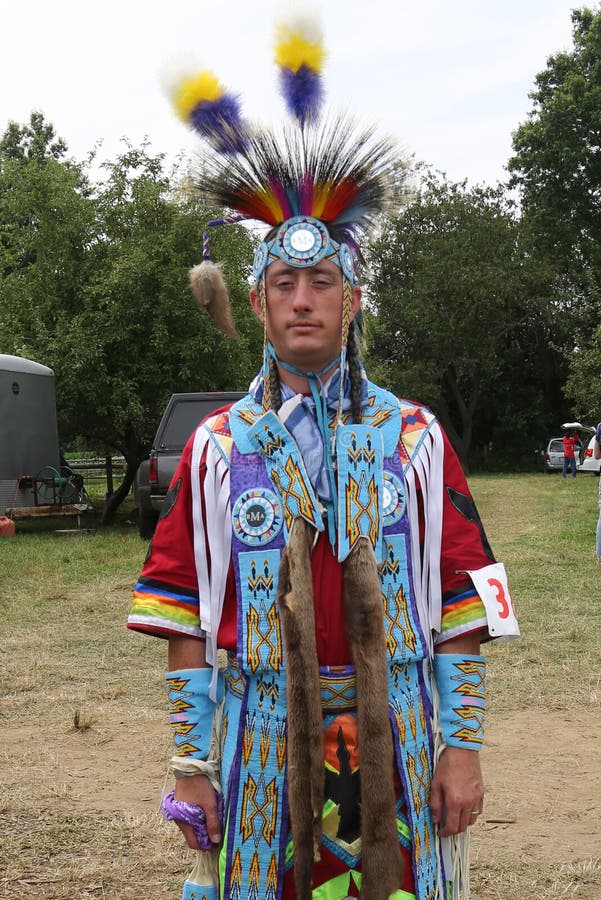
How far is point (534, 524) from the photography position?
591 inches

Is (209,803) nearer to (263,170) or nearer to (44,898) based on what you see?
(263,170)

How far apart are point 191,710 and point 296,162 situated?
3.91 ft

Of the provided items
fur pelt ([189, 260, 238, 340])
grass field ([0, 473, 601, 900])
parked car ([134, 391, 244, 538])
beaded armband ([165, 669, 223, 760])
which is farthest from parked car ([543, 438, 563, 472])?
beaded armband ([165, 669, 223, 760])

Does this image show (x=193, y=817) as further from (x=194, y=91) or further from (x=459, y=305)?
(x=459, y=305)

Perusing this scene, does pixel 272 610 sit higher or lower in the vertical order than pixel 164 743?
higher

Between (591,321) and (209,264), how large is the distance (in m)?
34.0

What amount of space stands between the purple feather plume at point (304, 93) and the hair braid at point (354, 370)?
1.53 ft

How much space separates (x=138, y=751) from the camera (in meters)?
4.96

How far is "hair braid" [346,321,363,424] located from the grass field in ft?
7.12

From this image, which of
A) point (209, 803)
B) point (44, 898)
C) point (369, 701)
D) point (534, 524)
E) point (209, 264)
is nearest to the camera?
point (369, 701)

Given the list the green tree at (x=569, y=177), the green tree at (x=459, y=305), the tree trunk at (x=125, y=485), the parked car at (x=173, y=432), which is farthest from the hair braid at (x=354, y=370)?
the green tree at (x=459, y=305)

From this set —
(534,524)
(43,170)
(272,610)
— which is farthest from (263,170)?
(43,170)

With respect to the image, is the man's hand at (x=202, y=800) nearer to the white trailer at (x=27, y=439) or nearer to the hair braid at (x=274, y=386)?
the hair braid at (x=274, y=386)

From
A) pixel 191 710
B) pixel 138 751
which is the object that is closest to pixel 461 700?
pixel 191 710
